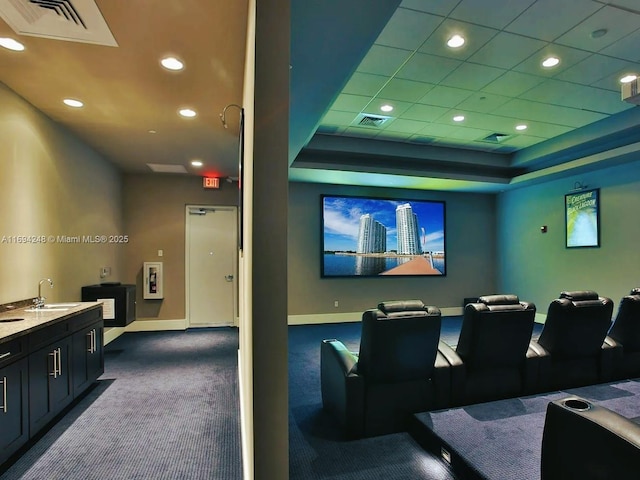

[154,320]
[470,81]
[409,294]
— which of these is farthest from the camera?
[409,294]

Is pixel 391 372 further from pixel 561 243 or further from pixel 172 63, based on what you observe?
pixel 561 243

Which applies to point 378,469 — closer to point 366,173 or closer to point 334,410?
point 334,410

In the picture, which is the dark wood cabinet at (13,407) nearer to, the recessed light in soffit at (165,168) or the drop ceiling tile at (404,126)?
the recessed light in soffit at (165,168)

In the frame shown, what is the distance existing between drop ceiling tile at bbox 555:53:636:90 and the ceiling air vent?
1.69 metres

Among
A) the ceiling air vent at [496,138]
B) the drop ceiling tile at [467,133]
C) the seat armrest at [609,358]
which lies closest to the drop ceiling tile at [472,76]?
the drop ceiling tile at [467,133]

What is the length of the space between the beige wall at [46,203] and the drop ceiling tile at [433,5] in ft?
11.3

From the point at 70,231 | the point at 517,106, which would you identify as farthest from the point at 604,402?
the point at 70,231

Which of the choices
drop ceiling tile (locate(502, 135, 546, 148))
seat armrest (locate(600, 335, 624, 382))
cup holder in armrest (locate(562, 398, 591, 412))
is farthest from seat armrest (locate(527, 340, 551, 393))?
drop ceiling tile (locate(502, 135, 546, 148))

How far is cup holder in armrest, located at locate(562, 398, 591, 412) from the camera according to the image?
36.3 inches

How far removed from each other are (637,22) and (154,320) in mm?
7124

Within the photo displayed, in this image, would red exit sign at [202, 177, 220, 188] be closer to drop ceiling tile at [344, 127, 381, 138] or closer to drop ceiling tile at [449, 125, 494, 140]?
drop ceiling tile at [344, 127, 381, 138]

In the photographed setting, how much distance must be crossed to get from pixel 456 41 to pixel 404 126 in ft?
6.92

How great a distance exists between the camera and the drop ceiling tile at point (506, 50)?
3.07 metres

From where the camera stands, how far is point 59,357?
9.21 feet
